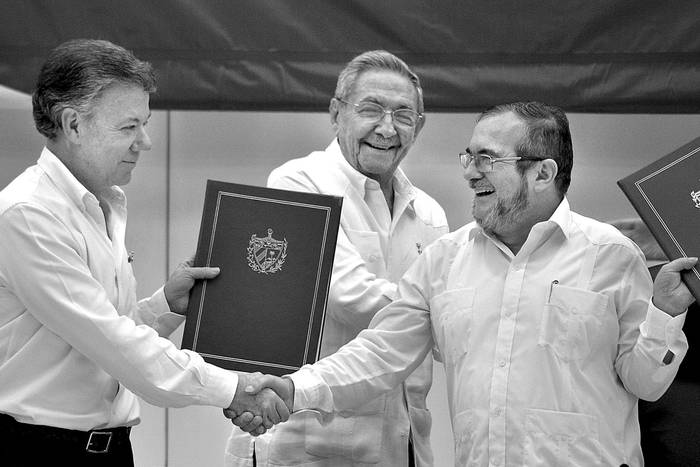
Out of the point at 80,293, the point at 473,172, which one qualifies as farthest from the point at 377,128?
the point at 80,293

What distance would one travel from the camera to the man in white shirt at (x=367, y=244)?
3172 millimetres

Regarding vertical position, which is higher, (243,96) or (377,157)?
(243,96)

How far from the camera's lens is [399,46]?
4070 mm

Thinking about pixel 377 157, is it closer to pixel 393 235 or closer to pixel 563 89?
pixel 393 235

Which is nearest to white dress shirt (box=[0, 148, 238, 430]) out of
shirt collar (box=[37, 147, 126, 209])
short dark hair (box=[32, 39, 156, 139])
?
shirt collar (box=[37, 147, 126, 209])

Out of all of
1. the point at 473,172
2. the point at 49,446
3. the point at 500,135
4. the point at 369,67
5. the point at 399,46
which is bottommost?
the point at 49,446

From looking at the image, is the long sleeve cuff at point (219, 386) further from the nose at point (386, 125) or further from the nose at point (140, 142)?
the nose at point (386, 125)

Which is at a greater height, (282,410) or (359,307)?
(359,307)

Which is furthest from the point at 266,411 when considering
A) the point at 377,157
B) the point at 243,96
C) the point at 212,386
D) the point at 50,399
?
the point at 243,96

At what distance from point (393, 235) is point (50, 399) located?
123 centimetres

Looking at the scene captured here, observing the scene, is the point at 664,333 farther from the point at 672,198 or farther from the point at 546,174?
the point at 546,174

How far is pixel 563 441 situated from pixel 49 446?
1.25m

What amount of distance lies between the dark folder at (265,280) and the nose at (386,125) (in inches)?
14.2

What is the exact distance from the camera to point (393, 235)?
3.38 metres
